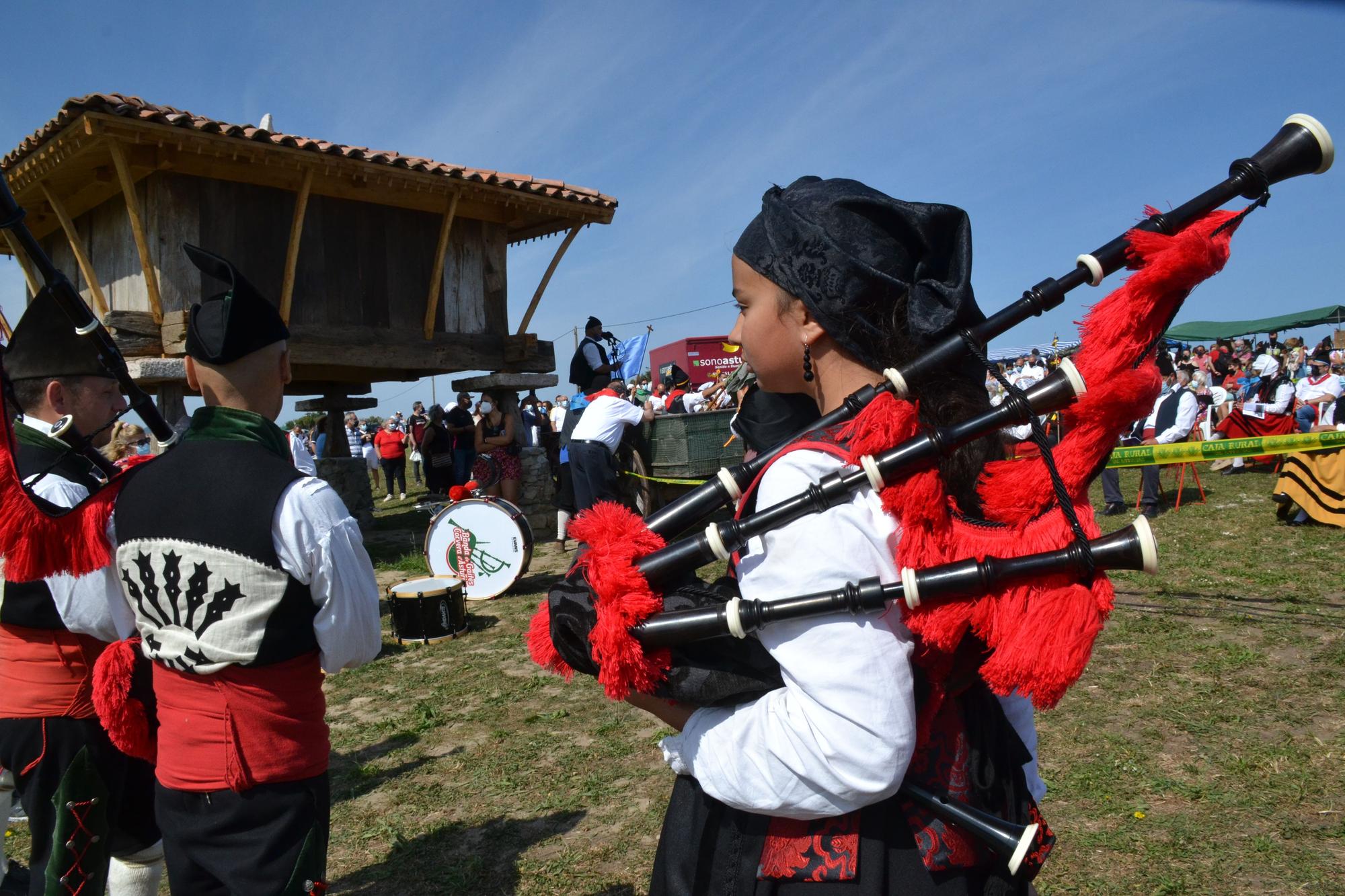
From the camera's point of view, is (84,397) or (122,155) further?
(122,155)

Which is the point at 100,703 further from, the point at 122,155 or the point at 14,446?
the point at 122,155

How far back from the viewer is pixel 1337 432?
19.9 feet

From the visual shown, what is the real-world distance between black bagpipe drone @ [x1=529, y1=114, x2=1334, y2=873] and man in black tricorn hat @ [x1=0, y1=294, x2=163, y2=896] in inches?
77.5

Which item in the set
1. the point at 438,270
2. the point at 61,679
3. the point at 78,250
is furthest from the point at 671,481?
the point at 61,679

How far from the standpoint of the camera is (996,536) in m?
1.21

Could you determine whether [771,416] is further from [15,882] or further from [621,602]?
[15,882]

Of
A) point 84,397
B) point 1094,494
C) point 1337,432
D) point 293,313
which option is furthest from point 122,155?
point 1094,494

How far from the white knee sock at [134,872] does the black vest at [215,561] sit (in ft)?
3.73

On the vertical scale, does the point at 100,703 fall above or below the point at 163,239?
below

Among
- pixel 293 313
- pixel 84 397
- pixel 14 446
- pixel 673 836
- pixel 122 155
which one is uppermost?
pixel 122 155

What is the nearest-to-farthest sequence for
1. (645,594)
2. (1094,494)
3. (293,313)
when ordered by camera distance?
(645,594) < (293,313) < (1094,494)

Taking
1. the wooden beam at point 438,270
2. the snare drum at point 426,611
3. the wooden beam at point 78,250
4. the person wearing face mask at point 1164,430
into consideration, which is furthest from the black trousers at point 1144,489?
the wooden beam at point 78,250

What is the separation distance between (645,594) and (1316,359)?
18.9 meters

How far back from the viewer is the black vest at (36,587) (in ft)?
8.30
